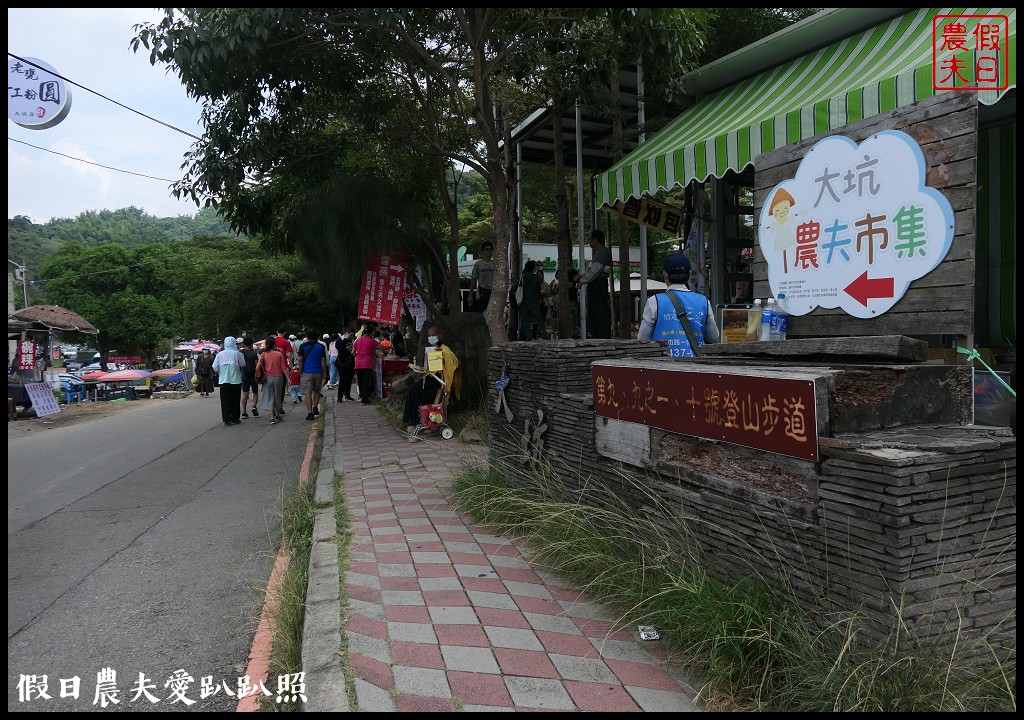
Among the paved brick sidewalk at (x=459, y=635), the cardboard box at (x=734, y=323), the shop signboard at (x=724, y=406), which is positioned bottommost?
the paved brick sidewalk at (x=459, y=635)

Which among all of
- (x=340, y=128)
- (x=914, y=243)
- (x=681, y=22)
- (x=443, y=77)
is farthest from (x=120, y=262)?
(x=914, y=243)

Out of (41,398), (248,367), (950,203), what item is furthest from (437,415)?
(41,398)

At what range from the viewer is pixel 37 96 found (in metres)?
8.38

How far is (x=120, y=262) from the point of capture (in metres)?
41.9

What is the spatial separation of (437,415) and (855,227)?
561 centimetres

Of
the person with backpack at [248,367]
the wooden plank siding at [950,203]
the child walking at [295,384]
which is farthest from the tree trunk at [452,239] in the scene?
the wooden plank siding at [950,203]

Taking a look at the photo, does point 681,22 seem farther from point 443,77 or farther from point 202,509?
point 202,509

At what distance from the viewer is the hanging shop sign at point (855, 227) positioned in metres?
3.69

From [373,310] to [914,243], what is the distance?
31.2 feet

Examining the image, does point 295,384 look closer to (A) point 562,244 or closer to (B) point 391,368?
(B) point 391,368

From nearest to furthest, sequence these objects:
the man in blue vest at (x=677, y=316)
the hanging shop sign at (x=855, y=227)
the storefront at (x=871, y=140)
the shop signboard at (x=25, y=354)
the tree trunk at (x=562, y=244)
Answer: the storefront at (x=871, y=140)
the hanging shop sign at (x=855, y=227)
the man in blue vest at (x=677, y=316)
the tree trunk at (x=562, y=244)
the shop signboard at (x=25, y=354)

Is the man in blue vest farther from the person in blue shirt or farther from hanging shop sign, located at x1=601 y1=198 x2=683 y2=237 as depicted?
the person in blue shirt

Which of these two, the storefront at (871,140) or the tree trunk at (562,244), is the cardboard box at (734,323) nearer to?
the storefront at (871,140)

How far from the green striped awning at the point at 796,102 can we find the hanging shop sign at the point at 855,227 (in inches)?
36.3
